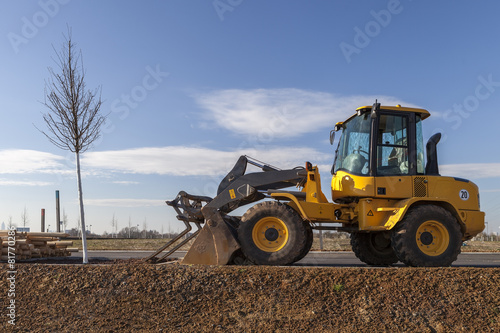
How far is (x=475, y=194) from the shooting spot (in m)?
9.09

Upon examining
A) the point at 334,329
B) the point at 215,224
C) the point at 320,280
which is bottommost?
the point at 334,329

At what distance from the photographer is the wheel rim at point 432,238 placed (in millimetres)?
8469

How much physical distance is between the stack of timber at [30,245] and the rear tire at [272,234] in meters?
5.99

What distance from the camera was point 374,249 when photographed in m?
10.2

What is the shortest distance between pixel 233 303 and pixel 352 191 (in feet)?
11.8

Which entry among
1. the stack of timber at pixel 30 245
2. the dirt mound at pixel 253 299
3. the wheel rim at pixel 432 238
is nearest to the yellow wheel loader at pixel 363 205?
the wheel rim at pixel 432 238

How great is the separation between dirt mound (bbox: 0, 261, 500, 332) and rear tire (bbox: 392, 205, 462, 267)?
32.1 inches

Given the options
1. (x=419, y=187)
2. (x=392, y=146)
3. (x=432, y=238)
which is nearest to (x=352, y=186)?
(x=392, y=146)

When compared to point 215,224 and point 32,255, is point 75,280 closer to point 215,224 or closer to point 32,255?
point 215,224

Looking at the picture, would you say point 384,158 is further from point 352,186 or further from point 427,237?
point 427,237

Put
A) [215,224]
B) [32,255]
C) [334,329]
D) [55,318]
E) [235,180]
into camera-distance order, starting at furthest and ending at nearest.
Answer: [32,255], [235,180], [215,224], [55,318], [334,329]

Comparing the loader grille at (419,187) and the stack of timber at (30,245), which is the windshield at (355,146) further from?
the stack of timber at (30,245)

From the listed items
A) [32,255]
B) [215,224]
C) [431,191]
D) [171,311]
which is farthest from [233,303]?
[32,255]

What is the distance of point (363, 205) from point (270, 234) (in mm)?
1994
